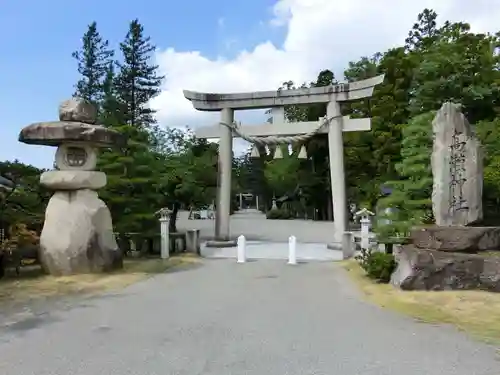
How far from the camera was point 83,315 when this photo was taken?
25.3 ft

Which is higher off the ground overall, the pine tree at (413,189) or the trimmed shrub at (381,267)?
the pine tree at (413,189)

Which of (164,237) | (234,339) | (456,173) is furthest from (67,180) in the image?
(456,173)

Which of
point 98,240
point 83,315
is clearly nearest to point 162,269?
point 98,240

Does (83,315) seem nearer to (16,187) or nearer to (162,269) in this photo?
(162,269)

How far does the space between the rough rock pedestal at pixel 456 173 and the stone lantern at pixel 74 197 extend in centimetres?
755

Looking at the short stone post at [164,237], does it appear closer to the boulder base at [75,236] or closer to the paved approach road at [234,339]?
the boulder base at [75,236]

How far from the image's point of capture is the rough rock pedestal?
10.5 metres

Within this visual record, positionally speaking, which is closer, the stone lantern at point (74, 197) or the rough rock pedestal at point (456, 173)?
the rough rock pedestal at point (456, 173)

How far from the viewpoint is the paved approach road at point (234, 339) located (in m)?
5.08

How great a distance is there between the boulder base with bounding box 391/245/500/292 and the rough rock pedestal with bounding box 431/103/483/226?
1.26 meters

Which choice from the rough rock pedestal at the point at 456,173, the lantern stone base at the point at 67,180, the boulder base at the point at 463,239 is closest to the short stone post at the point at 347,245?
the rough rock pedestal at the point at 456,173

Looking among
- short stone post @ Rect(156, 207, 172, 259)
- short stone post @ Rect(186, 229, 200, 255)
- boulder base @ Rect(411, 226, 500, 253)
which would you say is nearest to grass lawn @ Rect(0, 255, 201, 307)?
short stone post @ Rect(156, 207, 172, 259)

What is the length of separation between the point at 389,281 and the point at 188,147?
2003 centimetres

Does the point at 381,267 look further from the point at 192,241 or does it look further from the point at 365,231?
the point at 192,241
